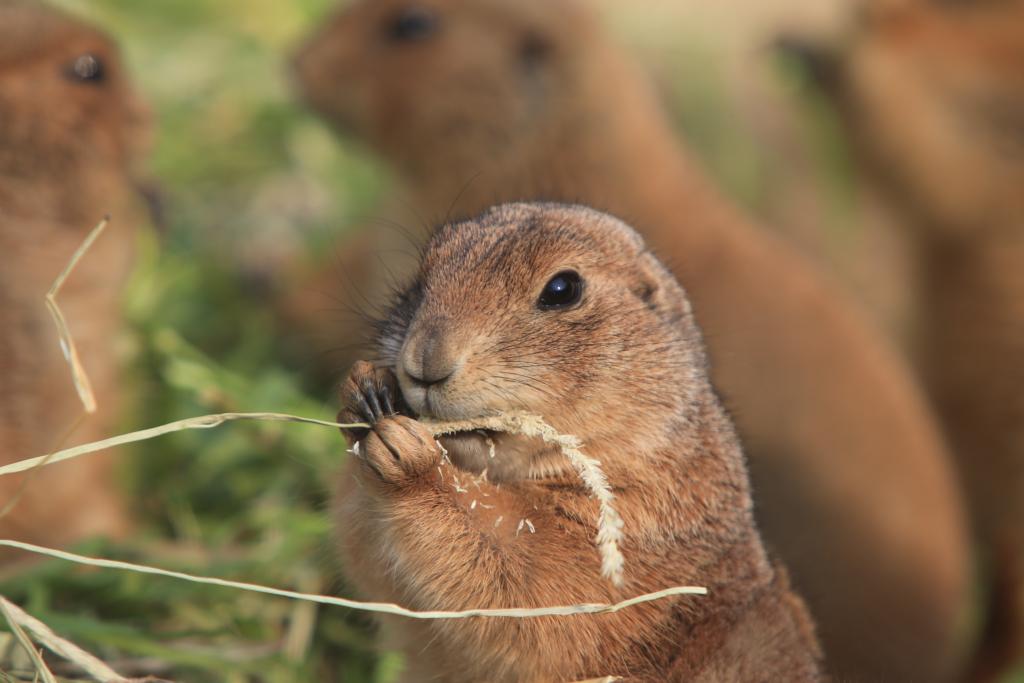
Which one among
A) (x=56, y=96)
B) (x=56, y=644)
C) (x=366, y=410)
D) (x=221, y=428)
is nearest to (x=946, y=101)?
(x=221, y=428)

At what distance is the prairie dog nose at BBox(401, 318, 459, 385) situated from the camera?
283cm

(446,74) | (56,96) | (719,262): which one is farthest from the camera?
(446,74)

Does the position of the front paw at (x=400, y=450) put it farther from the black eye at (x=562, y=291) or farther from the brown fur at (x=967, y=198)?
the brown fur at (x=967, y=198)

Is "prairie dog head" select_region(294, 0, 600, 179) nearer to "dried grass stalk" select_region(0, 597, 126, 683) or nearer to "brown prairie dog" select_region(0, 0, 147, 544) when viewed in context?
"brown prairie dog" select_region(0, 0, 147, 544)

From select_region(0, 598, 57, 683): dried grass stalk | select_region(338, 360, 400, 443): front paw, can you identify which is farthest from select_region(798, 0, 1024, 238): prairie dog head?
select_region(0, 598, 57, 683): dried grass stalk

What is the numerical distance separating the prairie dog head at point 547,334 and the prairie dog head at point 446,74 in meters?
2.65

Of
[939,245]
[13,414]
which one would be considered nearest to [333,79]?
[13,414]

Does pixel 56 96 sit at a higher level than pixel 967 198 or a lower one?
lower

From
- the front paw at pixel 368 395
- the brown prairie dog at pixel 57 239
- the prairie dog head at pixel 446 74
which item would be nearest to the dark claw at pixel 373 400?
the front paw at pixel 368 395

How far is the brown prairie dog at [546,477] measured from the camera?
2.93 m

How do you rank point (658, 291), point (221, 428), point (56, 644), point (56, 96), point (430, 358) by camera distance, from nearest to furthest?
point (430, 358), point (56, 644), point (658, 291), point (56, 96), point (221, 428)

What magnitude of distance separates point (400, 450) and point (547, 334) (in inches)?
18.6

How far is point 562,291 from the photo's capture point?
10.1 feet

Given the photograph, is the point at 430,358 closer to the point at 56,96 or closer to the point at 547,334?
the point at 547,334
